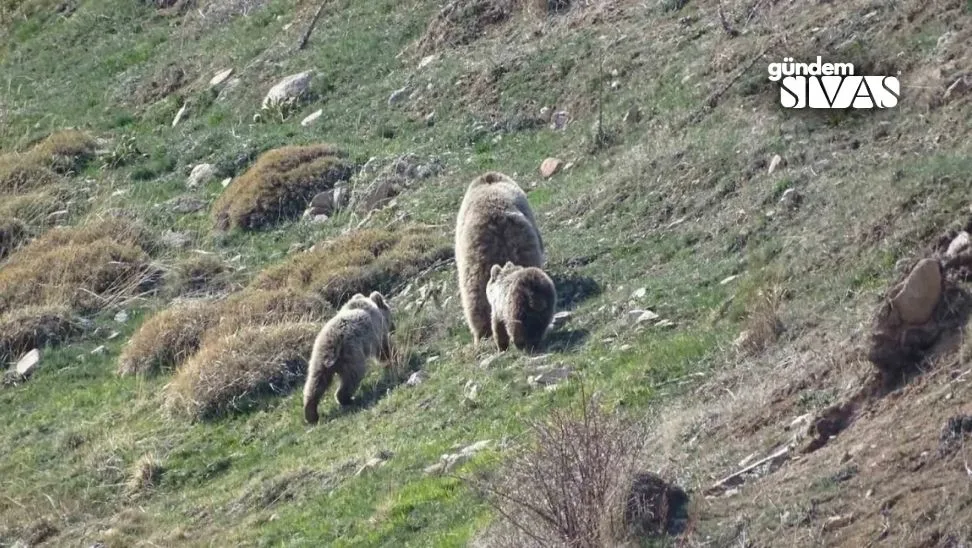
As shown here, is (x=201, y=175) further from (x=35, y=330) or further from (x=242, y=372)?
(x=242, y=372)

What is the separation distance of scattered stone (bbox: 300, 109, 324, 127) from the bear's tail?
1125cm

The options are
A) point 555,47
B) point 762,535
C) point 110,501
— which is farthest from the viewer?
point 555,47

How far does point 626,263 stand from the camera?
687 inches

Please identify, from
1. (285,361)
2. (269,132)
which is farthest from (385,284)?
(269,132)

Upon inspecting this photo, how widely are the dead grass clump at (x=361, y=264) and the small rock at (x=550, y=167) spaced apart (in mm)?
1849

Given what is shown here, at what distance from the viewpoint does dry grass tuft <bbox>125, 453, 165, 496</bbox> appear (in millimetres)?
16594

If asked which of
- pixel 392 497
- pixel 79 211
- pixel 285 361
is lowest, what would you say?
pixel 79 211

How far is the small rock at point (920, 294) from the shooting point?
1023 cm

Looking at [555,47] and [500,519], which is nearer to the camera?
[500,519]

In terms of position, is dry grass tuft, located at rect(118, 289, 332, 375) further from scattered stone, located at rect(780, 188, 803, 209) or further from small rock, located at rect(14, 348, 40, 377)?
scattered stone, located at rect(780, 188, 803, 209)

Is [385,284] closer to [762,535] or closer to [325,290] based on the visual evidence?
[325,290]

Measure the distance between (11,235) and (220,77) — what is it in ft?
19.9

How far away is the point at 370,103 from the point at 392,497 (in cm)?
1442

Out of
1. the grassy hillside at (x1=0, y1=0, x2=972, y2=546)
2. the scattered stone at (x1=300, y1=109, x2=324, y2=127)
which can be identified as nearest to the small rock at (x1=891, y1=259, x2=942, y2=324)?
the grassy hillside at (x1=0, y1=0, x2=972, y2=546)
